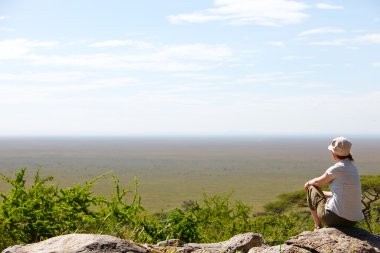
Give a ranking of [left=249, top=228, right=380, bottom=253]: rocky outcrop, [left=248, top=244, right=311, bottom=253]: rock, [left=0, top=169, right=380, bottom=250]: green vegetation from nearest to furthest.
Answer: [left=248, top=244, right=311, bottom=253]: rock → [left=249, top=228, right=380, bottom=253]: rocky outcrop → [left=0, top=169, right=380, bottom=250]: green vegetation

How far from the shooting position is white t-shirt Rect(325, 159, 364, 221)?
8.10m

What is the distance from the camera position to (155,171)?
9981 centimetres

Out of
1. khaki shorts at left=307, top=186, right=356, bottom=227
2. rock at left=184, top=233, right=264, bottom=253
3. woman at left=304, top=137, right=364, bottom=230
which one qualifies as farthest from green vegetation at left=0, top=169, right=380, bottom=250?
woman at left=304, top=137, right=364, bottom=230

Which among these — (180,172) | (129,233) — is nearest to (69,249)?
(129,233)

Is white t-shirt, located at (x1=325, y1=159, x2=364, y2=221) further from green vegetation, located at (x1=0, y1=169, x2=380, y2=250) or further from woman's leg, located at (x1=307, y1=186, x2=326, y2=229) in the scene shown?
green vegetation, located at (x1=0, y1=169, x2=380, y2=250)

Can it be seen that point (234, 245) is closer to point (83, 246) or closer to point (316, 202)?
point (316, 202)

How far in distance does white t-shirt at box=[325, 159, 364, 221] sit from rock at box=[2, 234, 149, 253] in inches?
123

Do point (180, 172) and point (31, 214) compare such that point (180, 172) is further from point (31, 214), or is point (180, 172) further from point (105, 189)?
point (31, 214)

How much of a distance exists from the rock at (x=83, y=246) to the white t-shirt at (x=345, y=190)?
3123mm

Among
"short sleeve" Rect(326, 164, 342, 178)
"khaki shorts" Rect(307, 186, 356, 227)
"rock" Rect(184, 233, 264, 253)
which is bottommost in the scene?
"rock" Rect(184, 233, 264, 253)

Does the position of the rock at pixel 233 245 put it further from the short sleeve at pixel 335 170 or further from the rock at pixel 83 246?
the short sleeve at pixel 335 170

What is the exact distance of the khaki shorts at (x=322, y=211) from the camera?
814 centimetres

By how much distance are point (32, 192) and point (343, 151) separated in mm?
5047

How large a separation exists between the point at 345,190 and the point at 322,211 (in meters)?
0.50
